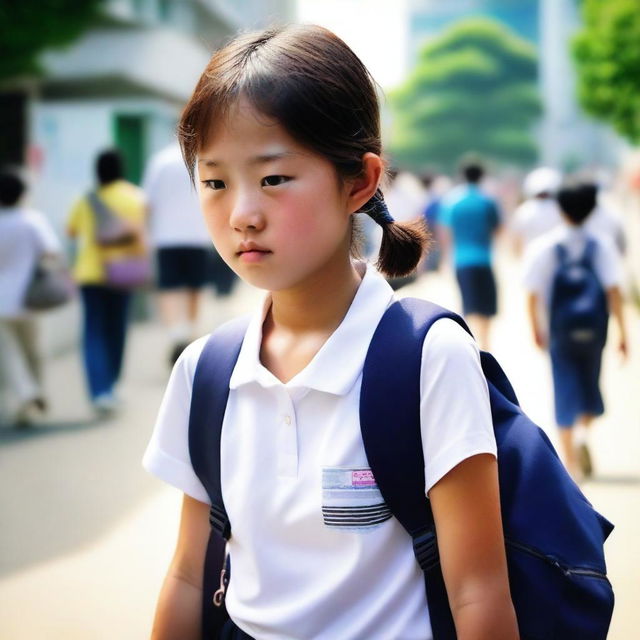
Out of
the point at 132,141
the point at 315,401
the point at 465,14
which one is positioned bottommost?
the point at 315,401

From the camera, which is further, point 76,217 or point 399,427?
point 76,217

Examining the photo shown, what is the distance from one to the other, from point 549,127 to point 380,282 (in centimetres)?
10040

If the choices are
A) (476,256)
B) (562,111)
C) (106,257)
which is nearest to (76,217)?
(106,257)

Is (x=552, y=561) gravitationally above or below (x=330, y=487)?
below

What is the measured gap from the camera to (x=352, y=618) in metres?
1.70

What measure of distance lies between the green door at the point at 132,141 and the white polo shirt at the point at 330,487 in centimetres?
2207

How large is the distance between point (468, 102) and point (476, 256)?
278 ft

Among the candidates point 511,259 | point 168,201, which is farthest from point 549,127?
point 168,201

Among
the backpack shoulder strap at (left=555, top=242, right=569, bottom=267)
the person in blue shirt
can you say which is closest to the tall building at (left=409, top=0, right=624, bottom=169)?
the person in blue shirt

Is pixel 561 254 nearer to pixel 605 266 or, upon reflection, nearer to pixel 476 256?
pixel 605 266

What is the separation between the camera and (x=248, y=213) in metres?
1.66

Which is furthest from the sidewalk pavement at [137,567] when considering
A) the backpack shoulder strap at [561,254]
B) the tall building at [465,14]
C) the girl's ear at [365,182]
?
the tall building at [465,14]

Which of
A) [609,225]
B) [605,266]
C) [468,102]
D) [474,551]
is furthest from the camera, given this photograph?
[468,102]

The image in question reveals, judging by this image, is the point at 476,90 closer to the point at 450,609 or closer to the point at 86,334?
the point at 86,334
